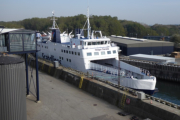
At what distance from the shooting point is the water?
20.6 m

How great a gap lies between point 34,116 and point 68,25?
88365mm

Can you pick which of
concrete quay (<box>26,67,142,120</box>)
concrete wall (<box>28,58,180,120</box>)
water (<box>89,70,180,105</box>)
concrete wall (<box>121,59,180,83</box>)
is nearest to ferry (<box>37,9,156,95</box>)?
water (<box>89,70,180,105</box>)

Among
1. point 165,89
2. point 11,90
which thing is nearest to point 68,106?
point 11,90

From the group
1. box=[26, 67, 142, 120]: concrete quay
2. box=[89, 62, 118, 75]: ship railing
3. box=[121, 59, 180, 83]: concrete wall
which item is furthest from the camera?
box=[121, 59, 180, 83]: concrete wall

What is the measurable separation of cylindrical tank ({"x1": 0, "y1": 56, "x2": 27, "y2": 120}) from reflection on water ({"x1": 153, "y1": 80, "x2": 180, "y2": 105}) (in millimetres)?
19023

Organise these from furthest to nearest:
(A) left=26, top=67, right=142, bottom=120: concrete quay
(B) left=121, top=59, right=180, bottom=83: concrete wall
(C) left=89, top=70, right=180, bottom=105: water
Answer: (B) left=121, top=59, right=180, bottom=83: concrete wall
(C) left=89, top=70, right=180, bottom=105: water
(A) left=26, top=67, right=142, bottom=120: concrete quay

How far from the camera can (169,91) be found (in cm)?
2639

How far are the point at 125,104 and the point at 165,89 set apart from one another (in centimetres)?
1529

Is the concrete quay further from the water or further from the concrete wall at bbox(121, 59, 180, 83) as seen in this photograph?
the concrete wall at bbox(121, 59, 180, 83)

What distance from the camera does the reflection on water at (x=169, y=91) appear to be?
23394mm

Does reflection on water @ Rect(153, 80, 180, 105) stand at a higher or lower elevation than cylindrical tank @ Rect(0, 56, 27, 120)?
lower

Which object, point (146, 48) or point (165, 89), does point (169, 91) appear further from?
point (146, 48)

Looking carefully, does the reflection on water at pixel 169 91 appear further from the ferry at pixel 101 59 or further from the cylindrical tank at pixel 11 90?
the cylindrical tank at pixel 11 90

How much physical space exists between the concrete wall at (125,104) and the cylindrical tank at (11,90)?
7998 mm
